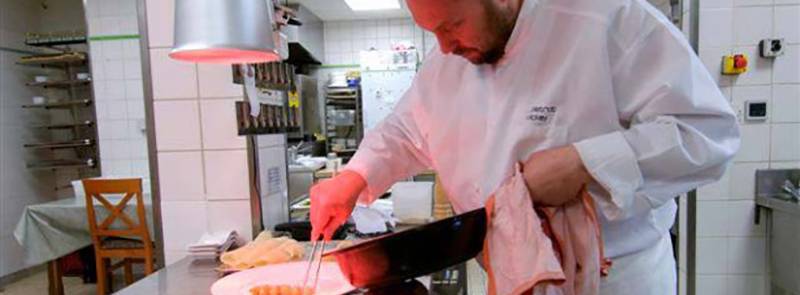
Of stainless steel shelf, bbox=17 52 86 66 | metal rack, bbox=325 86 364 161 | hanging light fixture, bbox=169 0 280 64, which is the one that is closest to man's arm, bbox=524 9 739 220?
hanging light fixture, bbox=169 0 280 64

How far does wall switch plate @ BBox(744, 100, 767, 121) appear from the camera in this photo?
2135 mm

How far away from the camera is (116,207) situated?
9.91 feet

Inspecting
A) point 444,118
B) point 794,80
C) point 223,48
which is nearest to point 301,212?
point 223,48

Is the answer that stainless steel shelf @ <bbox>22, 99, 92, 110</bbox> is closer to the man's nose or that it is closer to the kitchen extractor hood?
the kitchen extractor hood

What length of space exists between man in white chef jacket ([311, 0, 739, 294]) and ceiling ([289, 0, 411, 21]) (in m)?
4.53

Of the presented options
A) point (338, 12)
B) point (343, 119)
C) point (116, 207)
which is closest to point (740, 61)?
point (116, 207)

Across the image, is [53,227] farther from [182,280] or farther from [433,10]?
[433,10]

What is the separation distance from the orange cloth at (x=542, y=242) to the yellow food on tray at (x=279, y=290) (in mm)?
457

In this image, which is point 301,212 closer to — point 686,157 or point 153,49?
point 153,49

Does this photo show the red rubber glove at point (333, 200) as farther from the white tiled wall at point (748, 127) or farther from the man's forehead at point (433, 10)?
the white tiled wall at point (748, 127)

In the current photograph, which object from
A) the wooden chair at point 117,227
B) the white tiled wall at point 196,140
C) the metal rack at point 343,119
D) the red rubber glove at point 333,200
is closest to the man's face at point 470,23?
the red rubber glove at point 333,200

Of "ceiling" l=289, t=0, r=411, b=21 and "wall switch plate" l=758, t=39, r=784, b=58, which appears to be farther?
"ceiling" l=289, t=0, r=411, b=21

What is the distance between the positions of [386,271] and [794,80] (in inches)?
91.8

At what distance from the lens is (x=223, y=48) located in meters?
1.04
